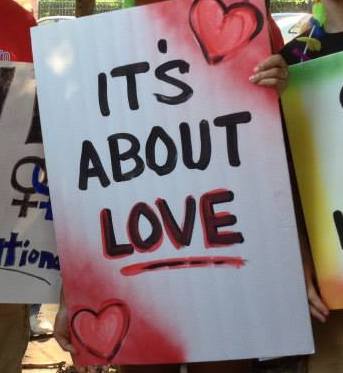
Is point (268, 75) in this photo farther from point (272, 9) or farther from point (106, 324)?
point (272, 9)

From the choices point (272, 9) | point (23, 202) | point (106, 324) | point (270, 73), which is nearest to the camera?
point (270, 73)

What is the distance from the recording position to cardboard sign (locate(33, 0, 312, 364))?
4.76 feet

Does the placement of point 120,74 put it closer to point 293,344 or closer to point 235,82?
point 235,82

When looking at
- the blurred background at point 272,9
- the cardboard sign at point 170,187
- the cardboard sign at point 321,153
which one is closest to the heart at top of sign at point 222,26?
the cardboard sign at point 170,187

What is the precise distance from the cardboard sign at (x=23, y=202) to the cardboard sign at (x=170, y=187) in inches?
5.7

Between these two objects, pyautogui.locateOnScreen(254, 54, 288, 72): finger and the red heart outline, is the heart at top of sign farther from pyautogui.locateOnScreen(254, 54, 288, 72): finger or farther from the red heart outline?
the red heart outline

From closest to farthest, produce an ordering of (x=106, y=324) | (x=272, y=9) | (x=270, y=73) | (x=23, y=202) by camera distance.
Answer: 1. (x=270, y=73)
2. (x=106, y=324)
3. (x=23, y=202)
4. (x=272, y=9)

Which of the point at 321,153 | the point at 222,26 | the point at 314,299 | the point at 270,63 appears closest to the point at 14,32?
the point at 222,26

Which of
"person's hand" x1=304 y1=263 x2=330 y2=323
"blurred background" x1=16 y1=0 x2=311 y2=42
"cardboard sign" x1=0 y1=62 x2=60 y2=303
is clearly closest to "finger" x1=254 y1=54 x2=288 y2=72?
"person's hand" x1=304 y1=263 x2=330 y2=323

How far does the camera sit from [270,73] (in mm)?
1423

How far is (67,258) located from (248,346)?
0.43 metres

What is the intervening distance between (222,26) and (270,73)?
0.15 m

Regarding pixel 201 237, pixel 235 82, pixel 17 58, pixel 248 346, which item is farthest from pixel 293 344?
pixel 17 58

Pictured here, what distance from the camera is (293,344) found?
4.77 ft
